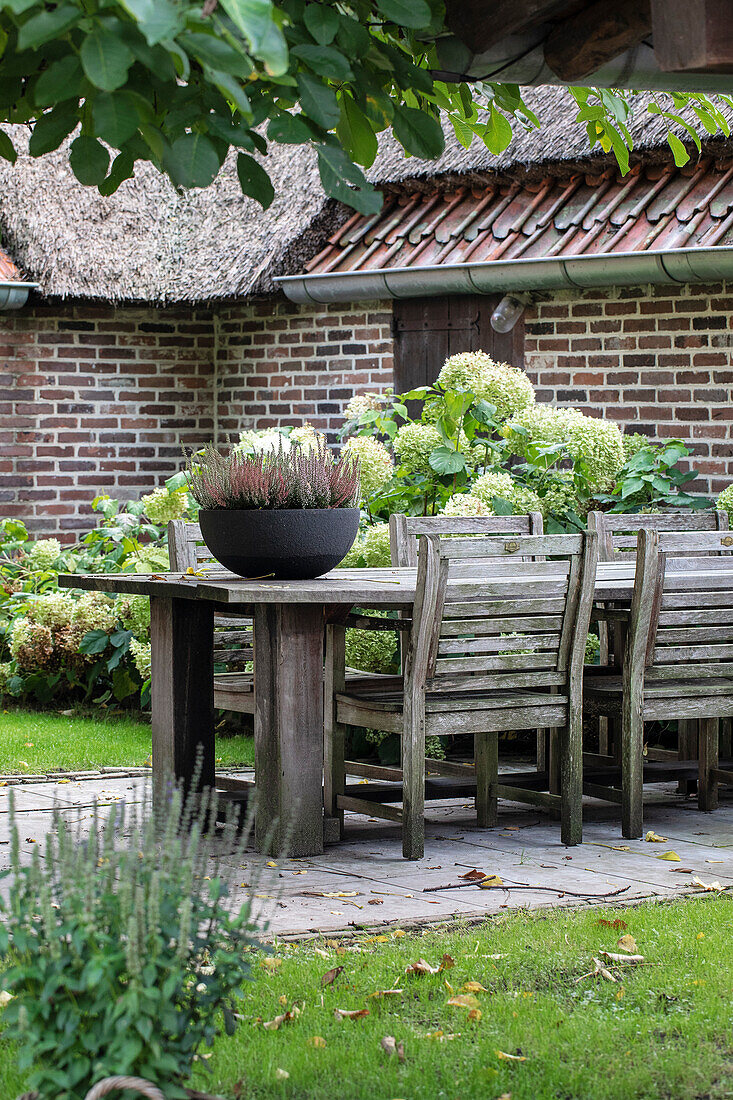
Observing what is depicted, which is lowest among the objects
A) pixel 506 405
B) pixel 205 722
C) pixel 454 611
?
pixel 205 722

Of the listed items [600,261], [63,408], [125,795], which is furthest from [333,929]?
[63,408]

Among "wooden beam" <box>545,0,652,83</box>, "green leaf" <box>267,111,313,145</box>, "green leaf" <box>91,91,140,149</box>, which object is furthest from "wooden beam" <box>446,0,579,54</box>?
"green leaf" <box>91,91,140,149</box>

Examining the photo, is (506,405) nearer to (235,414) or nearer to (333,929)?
(235,414)

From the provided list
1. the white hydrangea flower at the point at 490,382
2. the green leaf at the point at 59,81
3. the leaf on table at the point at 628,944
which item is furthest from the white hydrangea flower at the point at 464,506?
the green leaf at the point at 59,81

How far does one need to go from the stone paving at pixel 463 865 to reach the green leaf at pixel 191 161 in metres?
1.67

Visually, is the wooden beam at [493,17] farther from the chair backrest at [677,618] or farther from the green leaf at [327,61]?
the chair backrest at [677,618]

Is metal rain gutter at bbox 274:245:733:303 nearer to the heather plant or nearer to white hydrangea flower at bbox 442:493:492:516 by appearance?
white hydrangea flower at bbox 442:493:492:516

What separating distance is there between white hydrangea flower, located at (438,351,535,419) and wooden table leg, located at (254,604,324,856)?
2.99m

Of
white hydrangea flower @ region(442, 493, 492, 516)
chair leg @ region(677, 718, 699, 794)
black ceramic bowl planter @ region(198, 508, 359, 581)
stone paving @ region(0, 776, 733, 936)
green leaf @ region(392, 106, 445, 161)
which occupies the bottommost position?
stone paving @ region(0, 776, 733, 936)

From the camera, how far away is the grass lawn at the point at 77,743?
654cm

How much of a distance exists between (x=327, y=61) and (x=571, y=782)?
3101mm

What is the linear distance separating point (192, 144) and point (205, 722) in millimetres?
2927

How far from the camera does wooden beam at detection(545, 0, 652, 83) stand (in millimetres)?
3256

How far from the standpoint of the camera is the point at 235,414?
10266 millimetres
